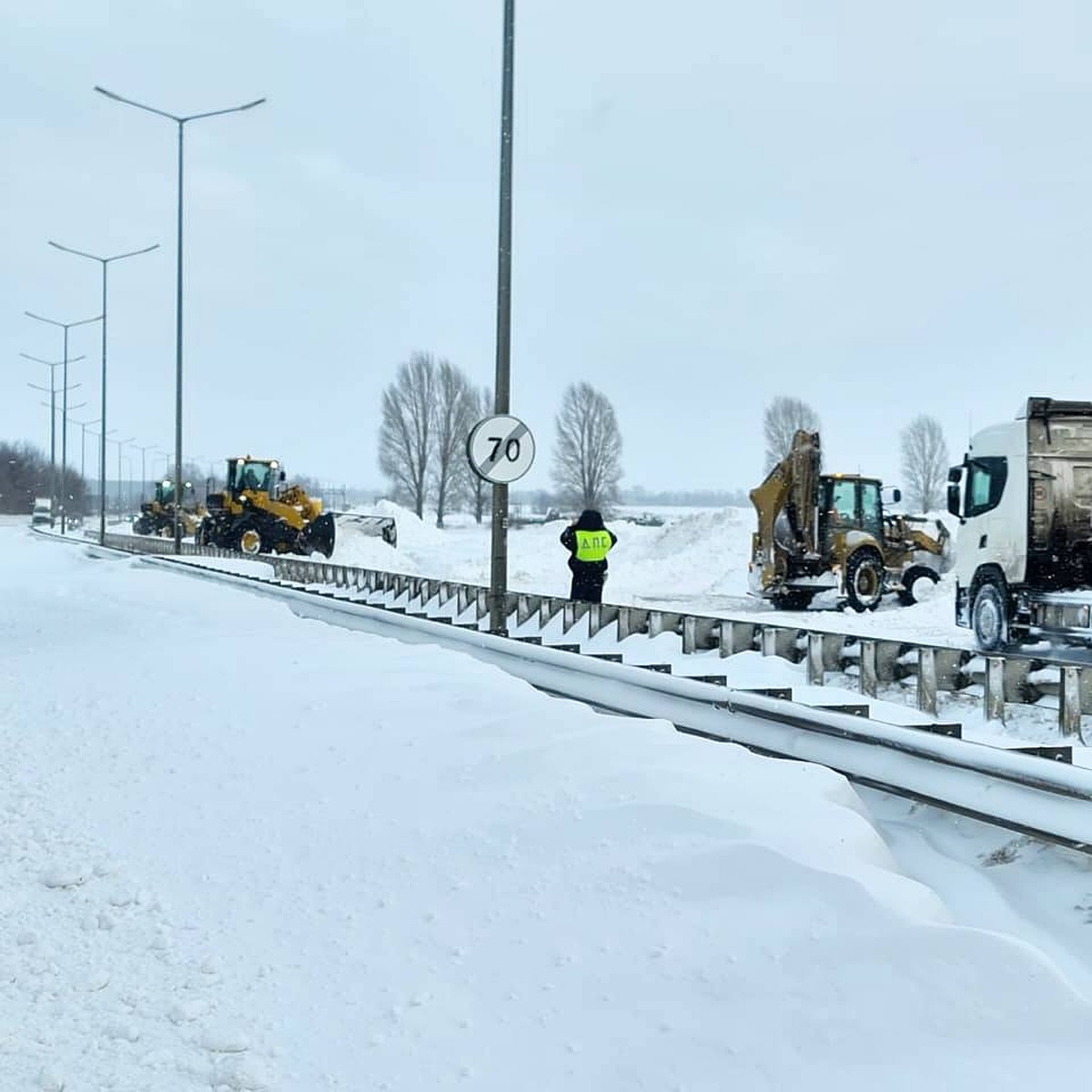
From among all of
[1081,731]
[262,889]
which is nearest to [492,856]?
[262,889]

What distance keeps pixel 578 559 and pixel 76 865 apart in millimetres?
11184

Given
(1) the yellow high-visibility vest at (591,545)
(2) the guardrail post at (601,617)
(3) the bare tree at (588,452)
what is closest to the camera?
(2) the guardrail post at (601,617)

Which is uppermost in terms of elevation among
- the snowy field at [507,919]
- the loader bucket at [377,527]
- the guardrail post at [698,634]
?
the loader bucket at [377,527]

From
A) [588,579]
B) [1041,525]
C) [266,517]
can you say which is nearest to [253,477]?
[266,517]

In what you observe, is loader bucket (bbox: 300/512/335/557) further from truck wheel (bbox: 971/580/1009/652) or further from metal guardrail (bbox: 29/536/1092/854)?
metal guardrail (bbox: 29/536/1092/854)

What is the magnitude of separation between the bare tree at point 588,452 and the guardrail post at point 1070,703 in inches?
2933

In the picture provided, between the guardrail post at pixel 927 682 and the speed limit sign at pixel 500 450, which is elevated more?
the speed limit sign at pixel 500 450

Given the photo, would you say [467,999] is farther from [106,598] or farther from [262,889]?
[106,598]

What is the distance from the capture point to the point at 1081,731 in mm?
7508

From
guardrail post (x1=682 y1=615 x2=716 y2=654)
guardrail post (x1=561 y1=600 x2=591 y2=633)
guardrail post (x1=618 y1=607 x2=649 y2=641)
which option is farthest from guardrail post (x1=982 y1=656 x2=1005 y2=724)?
guardrail post (x1=561 y1=600 x2=591 y2=633)

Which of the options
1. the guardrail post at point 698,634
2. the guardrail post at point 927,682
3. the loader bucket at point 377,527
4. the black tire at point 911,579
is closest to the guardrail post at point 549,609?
the guardrail post at point 698,634

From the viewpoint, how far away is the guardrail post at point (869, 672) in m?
9.14

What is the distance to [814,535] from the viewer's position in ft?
75.4

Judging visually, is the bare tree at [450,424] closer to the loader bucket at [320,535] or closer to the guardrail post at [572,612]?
the loader bucket at [320,535]
